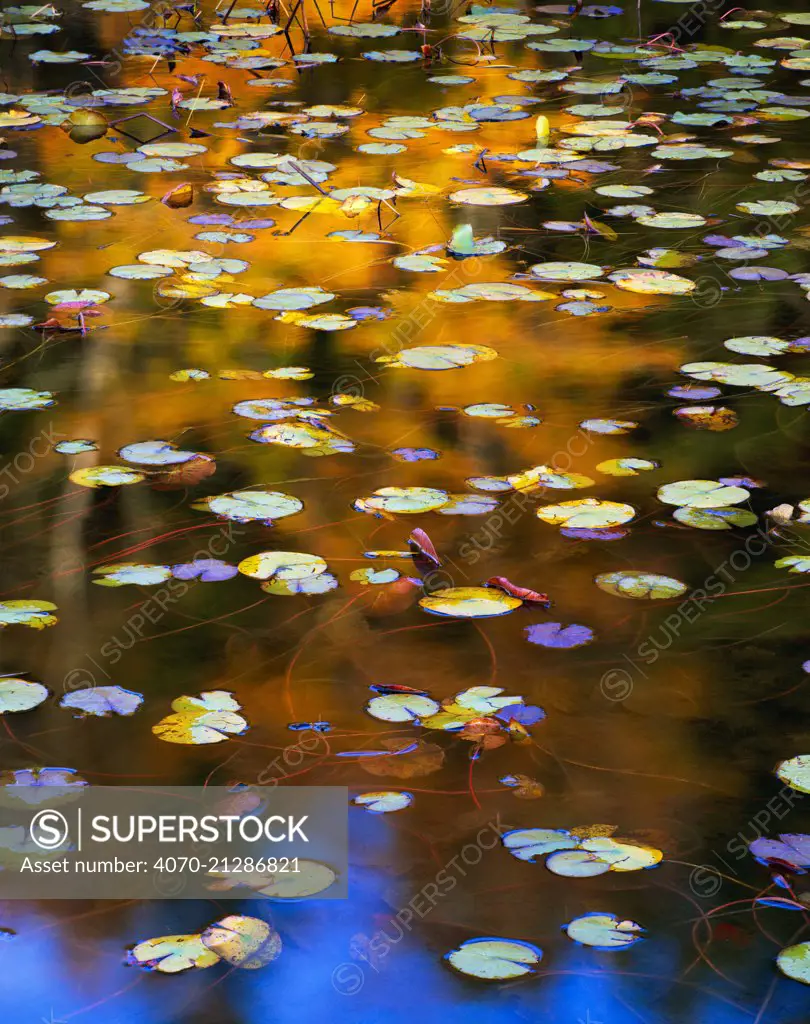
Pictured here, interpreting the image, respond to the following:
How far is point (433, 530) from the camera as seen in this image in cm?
245

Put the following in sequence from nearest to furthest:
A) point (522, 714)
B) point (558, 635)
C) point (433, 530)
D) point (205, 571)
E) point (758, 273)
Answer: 1. point (522, 714)
2. point (558, 635)
3. point (205, 571)
4. point (433, 530)
5. point (758, 273)

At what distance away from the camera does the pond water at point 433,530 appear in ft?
5.23

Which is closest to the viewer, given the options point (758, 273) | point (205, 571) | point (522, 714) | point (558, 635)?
point (522, 714)

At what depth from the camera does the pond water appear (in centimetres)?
159

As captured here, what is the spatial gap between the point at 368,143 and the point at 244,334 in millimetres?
1848

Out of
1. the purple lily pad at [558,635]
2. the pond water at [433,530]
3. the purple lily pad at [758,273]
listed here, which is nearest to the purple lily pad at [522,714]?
the pond water at [433,530]

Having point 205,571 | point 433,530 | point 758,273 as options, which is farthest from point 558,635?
point 758,273

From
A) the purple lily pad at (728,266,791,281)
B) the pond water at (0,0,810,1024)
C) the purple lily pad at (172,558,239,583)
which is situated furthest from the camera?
the purple lily pad at (728,266,791,281)

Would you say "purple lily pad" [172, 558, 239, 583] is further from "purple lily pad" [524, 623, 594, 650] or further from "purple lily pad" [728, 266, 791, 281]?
"purple lily pad" [728, 266, 791, 281]

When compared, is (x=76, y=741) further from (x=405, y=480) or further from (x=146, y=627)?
(x=405, y=480)

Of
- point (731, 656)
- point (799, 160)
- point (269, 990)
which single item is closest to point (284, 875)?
point (269, 990)

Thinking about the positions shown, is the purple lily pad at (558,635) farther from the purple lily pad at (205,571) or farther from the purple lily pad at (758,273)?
the purple lily pad at (758,273)

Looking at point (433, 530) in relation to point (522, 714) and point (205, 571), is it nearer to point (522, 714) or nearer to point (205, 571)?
point (205, 571)

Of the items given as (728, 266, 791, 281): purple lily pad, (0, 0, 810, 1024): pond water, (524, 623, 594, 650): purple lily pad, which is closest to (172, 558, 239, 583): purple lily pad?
(0, 0, 810, 1024): pond water
